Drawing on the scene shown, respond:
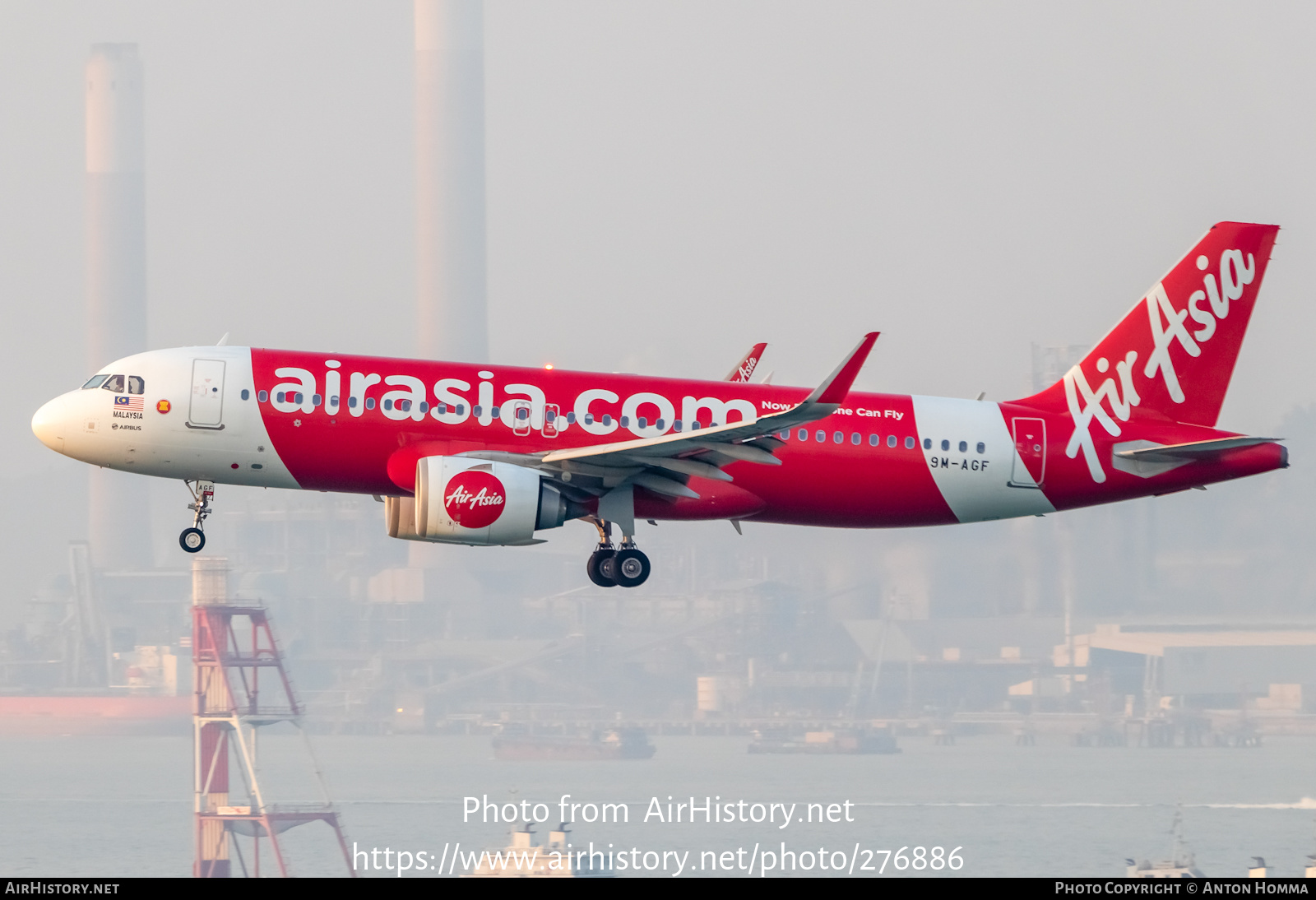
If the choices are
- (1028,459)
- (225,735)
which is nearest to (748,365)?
(1028,459)

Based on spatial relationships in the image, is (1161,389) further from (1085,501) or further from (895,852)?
(895,852)

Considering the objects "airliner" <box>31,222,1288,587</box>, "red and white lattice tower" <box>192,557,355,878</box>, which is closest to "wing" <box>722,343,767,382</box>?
"airliner" <box>31,222,1288,587</box>

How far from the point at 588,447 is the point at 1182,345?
16.2 meters

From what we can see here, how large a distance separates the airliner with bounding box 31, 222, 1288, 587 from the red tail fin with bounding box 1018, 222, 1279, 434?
0.88 meters

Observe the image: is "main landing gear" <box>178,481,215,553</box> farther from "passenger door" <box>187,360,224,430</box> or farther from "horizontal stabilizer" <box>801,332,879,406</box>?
"horizontal stabilizer" <box>801,332,879,406</box>

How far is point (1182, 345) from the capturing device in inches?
1886

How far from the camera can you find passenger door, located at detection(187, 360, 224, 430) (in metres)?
41.8

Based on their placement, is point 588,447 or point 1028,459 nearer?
point 588,447

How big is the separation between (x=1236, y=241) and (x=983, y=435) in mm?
9275

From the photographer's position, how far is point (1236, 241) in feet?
160

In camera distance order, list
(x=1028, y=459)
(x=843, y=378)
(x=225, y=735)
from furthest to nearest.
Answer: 1. (x=225, y=735)
2. (x=1028, y=459)
3. (x=843, y=378)

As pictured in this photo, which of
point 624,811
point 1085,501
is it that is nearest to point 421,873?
point 624,811

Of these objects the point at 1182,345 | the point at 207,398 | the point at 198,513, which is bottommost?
the point at 198,513

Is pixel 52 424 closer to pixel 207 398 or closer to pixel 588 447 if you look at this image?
pixel 207 398
